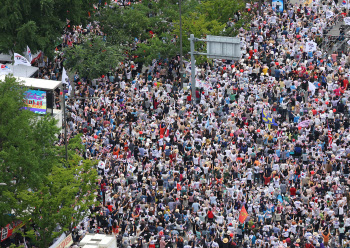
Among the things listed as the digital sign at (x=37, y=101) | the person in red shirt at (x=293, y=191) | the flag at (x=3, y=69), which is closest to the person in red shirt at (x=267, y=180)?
the person in red shirt at (x=293, y=191)

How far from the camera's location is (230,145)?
51.2 m

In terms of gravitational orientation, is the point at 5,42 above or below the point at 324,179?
above

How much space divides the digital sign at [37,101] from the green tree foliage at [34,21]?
773 centimetres

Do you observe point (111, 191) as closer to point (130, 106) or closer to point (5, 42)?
point (130, 106)

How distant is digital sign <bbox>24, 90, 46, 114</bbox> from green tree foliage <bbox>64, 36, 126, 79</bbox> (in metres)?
8.03

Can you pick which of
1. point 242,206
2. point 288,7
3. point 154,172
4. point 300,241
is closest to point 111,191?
point 154,172

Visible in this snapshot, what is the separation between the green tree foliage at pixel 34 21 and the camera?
187 ft

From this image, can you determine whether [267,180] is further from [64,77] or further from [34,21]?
[34,21]

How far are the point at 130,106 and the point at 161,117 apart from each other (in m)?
2.16

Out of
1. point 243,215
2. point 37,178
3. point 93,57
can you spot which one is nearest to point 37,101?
point 37,178

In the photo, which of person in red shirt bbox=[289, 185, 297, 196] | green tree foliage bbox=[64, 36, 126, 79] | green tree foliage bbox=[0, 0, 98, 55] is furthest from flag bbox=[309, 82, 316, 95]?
green tree foliage bbox=[0, 0, 98, 55]

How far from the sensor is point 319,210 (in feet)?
150

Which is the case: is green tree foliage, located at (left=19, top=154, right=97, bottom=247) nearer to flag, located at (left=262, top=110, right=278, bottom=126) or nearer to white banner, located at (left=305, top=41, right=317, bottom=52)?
flag, located at (left=262, top=110, right=278, bottom=126)

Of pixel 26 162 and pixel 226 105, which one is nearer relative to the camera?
pixel 26 162
